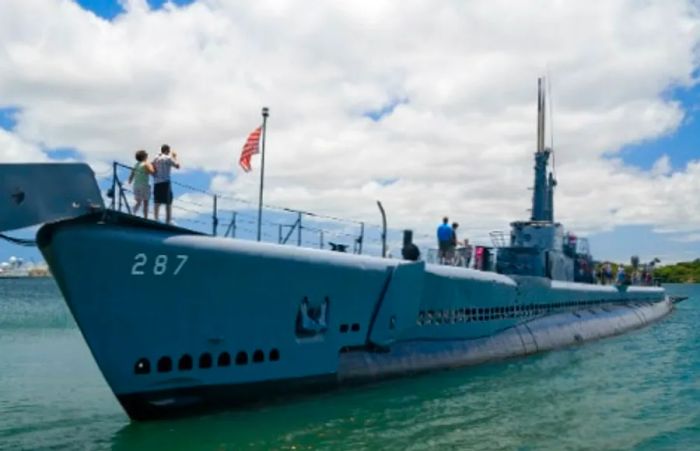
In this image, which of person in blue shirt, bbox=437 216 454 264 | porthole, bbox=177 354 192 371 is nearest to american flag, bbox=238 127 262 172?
porthole, bbox=177 354 192 371

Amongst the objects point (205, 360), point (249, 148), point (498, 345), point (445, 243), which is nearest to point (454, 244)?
point (445, 243)

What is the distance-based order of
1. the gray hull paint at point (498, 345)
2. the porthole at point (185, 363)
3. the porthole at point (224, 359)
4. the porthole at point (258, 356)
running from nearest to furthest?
1. the porthole at point (185, 363)
2. the porthole at point (224, 359)
3. the porthole at point (258, 356)
4. the gray hull paint at point (498, 345)

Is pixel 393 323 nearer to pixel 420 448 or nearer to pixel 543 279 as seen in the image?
pixel 420 448

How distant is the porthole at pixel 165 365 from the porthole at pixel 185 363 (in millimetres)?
143

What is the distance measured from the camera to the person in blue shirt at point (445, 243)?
20.6 m

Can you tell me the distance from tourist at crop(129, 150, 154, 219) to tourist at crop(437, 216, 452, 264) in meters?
10.7

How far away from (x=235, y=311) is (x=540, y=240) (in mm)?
18200

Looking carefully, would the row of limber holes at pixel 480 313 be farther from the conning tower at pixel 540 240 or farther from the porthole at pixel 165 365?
the porthole at pixel 165 365

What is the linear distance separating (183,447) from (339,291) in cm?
484

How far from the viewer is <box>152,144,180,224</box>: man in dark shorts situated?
1179 centimetres

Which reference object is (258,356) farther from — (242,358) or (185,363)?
(185,363)

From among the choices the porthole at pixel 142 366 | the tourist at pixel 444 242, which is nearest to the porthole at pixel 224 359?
the porthole at pixel 142 366

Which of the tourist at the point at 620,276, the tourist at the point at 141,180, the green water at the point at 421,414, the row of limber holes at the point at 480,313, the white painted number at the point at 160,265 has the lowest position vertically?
the green water at the point at 421,414

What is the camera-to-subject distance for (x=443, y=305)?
17.8 m
